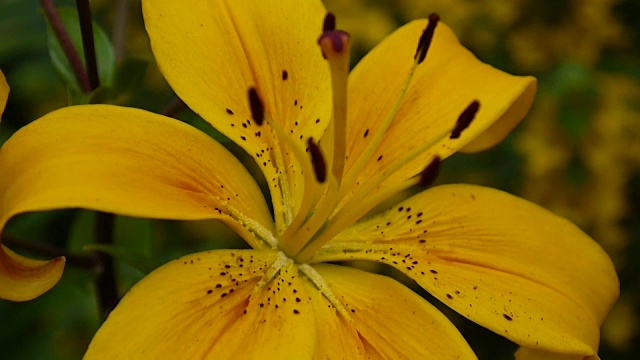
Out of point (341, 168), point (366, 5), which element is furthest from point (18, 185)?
point (366, 5)

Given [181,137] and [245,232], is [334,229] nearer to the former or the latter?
[245,232]

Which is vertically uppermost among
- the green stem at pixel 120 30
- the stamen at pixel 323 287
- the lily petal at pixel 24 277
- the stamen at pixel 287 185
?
the green stem at pixel 120 30

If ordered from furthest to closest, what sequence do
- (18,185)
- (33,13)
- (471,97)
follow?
(33,13)
(471,97)
(18,185)

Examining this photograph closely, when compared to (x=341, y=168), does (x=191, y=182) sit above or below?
above

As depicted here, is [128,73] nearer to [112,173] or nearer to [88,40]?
[88,40]

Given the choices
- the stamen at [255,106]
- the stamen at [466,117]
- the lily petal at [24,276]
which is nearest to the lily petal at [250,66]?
the stamen at [255,106]

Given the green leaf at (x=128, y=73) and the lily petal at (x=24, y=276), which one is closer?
the lily petal at (x=24, y=276)

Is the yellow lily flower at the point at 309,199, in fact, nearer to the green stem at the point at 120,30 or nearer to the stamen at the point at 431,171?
the stamen at the point at 431,171
